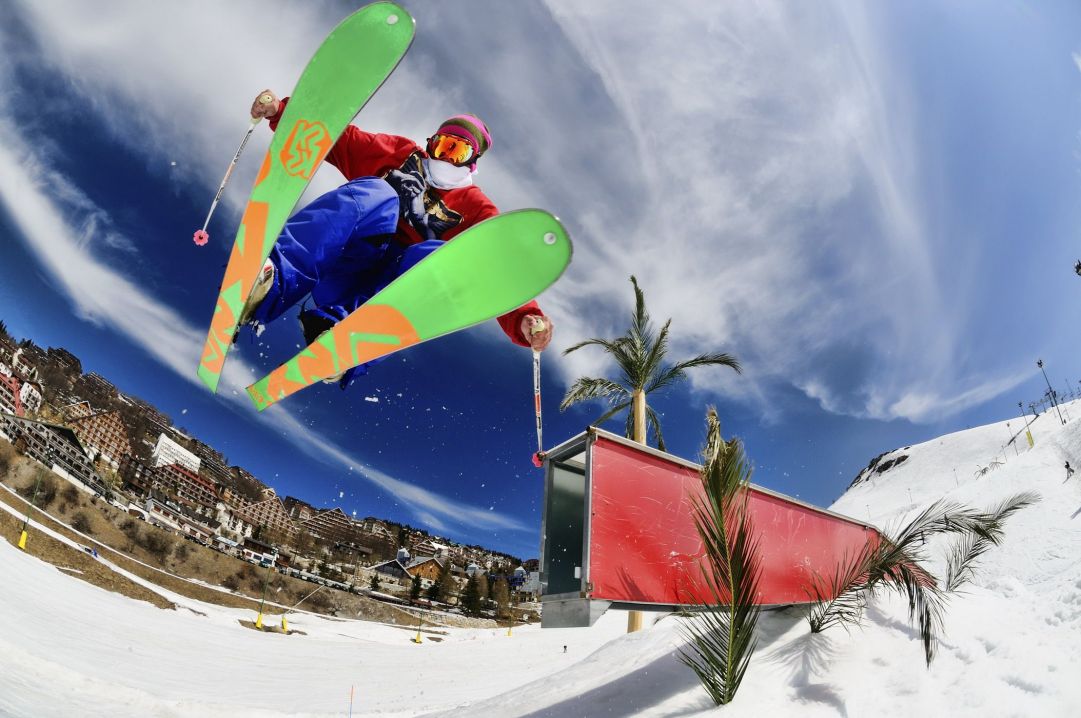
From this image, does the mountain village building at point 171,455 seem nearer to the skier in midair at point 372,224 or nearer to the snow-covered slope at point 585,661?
the snow-covered slope at point 585,661

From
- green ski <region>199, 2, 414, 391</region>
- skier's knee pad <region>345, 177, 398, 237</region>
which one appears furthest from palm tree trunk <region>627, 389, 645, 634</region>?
green ski <region>199, 2, 414, 391</region>

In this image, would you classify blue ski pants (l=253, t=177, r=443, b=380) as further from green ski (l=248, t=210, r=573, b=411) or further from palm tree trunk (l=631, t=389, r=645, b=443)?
palm tree trunk (l=631, t=389, r=645, b=443)

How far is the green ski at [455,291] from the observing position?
118 inches

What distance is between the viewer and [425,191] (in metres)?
3.99

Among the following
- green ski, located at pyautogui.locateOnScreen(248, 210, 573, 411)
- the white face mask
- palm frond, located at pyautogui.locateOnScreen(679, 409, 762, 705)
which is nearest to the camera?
green ski, located at pyautogui.locateOnScreen(248, 210, 573, 411)

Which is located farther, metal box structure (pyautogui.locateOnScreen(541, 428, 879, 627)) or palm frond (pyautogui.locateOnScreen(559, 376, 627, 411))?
palm frond (pyautogui.locateOnScreen(559, 376, 627, 411))

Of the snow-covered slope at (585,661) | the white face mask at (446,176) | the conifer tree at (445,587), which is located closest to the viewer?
the snow-covered slope at (585,661)

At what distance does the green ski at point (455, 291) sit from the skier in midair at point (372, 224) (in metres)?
0.24

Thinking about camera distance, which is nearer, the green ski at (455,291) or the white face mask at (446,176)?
the green ski at (455,291)

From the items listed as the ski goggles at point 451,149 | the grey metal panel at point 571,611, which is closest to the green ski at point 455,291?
the ski goggles at point 451,149

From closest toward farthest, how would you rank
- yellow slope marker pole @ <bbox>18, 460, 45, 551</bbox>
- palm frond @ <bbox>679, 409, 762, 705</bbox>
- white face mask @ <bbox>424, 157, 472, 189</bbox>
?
1. palm frond @ <bbox>679, 409, 762, 705</bbox>
2. white face mask @ <bbox>424, 157, 472, 189</bbox>
3. yellow slope marker pole @ <bbox>18, 460, 45, 551</bbox>

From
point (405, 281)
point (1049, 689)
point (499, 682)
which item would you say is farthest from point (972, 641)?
point (499, 682)

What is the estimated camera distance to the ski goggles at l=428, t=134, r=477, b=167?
13.2ft

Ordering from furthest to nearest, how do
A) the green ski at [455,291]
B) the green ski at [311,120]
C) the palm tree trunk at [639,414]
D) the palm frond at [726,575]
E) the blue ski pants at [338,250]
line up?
the palm tree trunk at [639,414] < the palm frond at [726,575] < the blue ski pants at [338,250] < the green ski at [311,120] < the green ski at [455,291]
